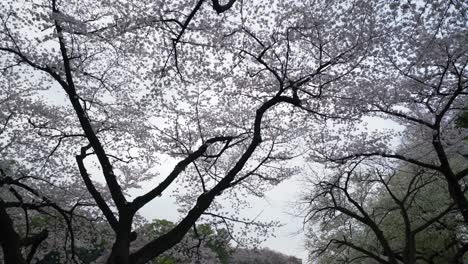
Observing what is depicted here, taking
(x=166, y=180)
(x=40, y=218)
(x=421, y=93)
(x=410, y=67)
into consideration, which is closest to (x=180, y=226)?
(x=166, y=180)

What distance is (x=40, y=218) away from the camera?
589 inches

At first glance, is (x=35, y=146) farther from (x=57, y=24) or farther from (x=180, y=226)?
(x=180, y=226)

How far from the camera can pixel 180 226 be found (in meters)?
6.88

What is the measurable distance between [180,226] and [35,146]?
5.73 metres

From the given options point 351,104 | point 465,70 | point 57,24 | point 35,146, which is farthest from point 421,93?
point 35,146

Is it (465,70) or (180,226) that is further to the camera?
(465,70)

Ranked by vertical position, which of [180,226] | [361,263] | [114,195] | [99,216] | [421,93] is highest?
[421,93]

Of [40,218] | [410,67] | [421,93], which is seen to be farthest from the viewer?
[40,218]

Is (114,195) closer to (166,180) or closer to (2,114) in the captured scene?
(166,180)

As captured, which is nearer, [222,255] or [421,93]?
[421,93]

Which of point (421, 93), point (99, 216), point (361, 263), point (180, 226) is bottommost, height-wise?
point (180, 226)

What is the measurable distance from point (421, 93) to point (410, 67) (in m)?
1.31

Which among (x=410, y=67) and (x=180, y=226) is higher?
(x=410, y=67)

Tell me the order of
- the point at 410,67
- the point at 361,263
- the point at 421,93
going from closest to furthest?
the point at 410,67 < the point at 421,93 < the point at 361,263
